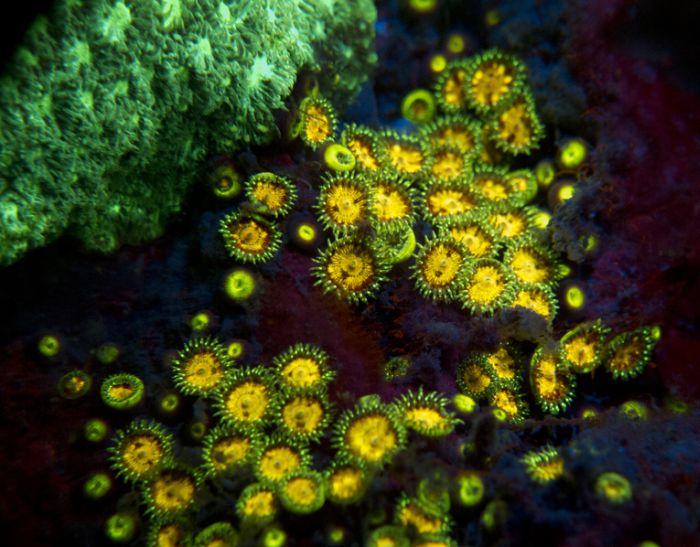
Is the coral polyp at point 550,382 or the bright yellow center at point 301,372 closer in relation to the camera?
the bright yellow center at point 301,372

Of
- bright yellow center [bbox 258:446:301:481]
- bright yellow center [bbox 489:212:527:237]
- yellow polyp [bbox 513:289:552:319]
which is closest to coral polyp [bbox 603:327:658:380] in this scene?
yellow polyp [bbox 513:289:552:319]

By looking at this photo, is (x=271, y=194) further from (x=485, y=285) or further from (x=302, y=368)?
(x=485, y=285)

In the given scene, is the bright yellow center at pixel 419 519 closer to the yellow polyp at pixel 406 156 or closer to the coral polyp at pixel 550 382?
the coral polyp at pixel 550 382

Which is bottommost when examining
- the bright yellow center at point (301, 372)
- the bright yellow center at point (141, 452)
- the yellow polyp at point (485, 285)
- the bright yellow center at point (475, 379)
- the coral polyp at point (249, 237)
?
the bright yellow center at point (475, 379)

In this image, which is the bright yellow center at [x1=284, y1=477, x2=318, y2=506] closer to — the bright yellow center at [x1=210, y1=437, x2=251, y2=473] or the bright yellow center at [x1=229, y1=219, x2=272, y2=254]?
the bright yellow center at [x1=210, y1=437, x2=251, y2=473]

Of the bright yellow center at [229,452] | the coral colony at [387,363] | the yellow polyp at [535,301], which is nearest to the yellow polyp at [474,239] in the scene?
the coral colony at [387,363]

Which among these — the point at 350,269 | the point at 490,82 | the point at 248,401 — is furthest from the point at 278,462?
the point at 490,82
